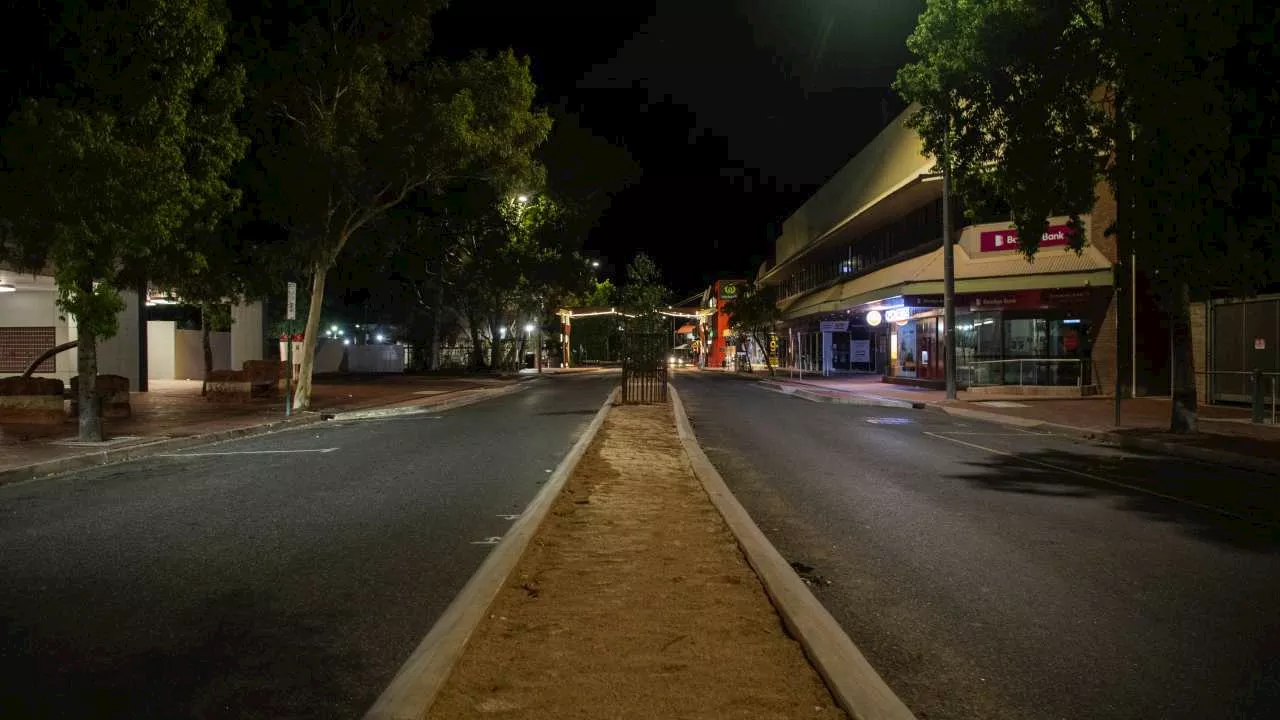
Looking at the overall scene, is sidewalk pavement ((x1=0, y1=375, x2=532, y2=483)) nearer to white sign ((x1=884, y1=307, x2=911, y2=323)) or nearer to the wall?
the wall

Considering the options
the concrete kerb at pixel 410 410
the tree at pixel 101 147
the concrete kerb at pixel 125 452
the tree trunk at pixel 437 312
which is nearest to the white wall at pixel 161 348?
the tree trunk at pixel 437 312

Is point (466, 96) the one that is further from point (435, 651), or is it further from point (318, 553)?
point (435, 651)

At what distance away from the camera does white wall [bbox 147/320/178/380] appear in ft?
126

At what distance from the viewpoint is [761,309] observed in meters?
51.3

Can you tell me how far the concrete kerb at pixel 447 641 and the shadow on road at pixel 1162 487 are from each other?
5.89m

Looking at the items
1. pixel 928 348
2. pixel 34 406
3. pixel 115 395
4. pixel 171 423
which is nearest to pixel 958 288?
pixel 928 348

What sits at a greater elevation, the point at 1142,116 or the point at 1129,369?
the point at 1142,116

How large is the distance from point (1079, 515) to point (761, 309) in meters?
43.4

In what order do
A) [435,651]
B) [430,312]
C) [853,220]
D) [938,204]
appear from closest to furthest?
[435,651] < [938,204] < [853,220] < [430,312]

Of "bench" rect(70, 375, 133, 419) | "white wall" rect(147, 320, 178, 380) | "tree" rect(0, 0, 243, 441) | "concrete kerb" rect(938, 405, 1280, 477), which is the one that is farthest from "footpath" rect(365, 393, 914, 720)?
"white wall" rect(147, 320, 178, 380)

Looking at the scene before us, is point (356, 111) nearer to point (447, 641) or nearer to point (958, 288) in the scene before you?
A: point (447, 641)

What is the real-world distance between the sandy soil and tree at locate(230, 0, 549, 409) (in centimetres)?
1532

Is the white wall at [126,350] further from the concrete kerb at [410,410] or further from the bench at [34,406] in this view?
the bench at [34,406]

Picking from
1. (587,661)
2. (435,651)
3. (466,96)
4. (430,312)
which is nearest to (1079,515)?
(587,661)
